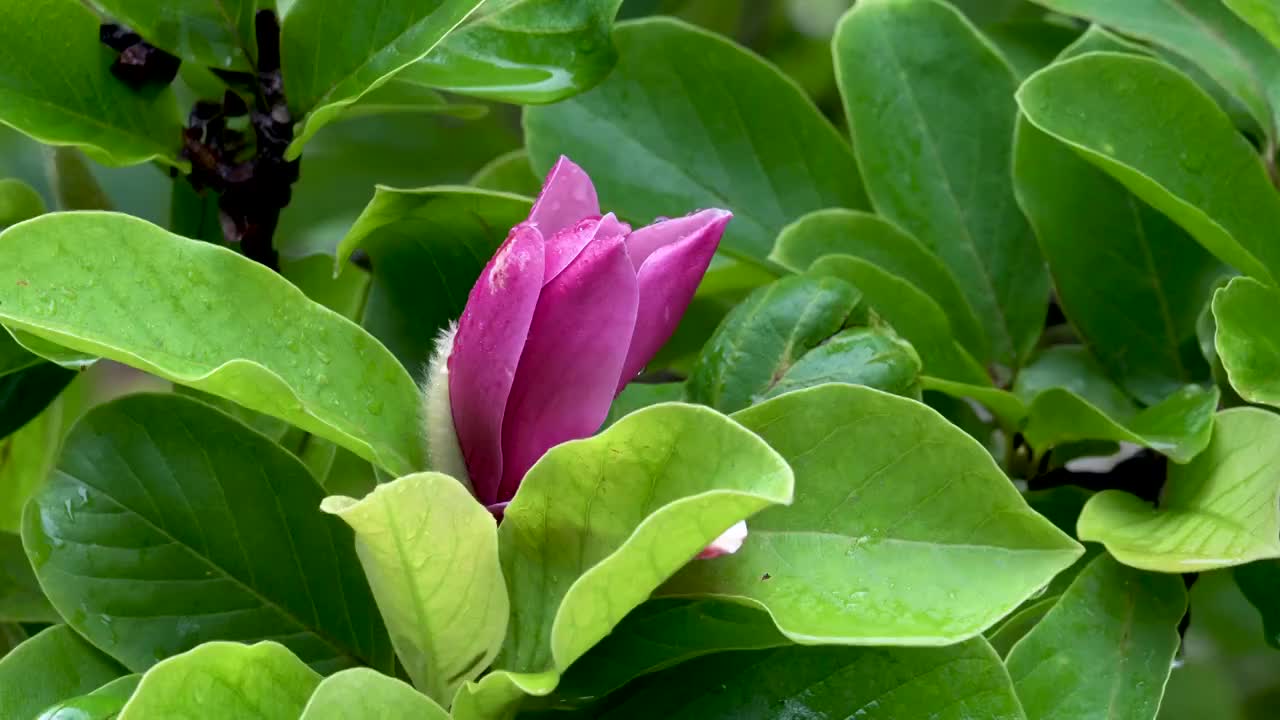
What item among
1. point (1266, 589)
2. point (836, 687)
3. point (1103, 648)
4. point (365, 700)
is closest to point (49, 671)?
point (365, 700)

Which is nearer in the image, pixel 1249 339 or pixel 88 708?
pixel 88 708

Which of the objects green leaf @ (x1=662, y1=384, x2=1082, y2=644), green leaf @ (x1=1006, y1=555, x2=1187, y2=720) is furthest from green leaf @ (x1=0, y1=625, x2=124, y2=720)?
green leaf @ (x1=1006, y1=555, x2=1187, y2=720)

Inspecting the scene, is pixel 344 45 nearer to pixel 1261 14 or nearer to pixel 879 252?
pixel 879 252

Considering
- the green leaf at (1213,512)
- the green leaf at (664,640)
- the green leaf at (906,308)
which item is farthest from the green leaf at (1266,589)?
the green leaf at (664,640)

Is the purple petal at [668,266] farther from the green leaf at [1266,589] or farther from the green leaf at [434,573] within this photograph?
the green leaf at [1266,589]

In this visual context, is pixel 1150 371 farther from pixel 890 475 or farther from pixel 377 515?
pixel 377 515

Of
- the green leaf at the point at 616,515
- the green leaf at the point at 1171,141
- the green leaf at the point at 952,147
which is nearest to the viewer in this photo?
the green leaf at the point at 616,515
